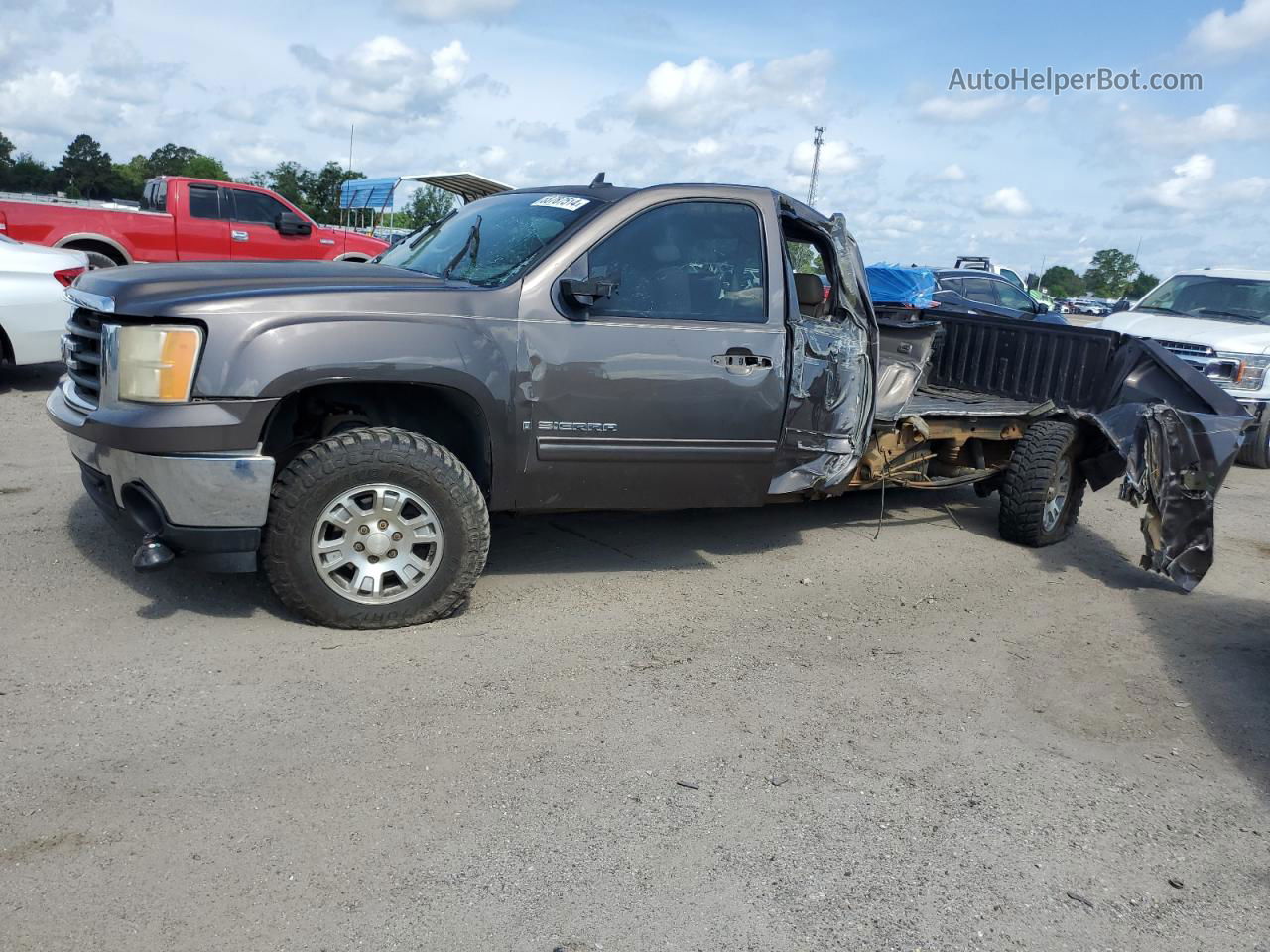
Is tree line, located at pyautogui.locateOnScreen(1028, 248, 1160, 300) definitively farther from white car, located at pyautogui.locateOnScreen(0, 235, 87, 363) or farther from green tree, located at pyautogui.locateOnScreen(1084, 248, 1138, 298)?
white car, located at pyautogui.locateOnScreen(0, 235, 87, 363)

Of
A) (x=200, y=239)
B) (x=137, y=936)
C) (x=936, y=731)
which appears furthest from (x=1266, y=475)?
(x=200, y=239)

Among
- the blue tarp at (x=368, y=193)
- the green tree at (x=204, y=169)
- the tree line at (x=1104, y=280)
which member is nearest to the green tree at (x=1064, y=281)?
the tree line at (x=1104, y=280)

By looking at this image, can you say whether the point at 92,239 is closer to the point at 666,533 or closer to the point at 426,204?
the point at 666,533

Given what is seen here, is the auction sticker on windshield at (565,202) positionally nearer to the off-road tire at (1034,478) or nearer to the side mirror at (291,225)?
the off-road tire at (1034,478)

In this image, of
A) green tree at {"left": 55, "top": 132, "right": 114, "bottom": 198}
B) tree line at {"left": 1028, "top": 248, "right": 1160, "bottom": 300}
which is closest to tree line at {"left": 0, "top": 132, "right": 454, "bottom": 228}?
green tree at {"left": 55, "top": 132, "right": 114, "bottom": 198}

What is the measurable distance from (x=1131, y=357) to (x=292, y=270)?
5251 mm

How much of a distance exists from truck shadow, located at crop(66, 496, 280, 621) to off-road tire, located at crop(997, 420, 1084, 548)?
4.39 metres

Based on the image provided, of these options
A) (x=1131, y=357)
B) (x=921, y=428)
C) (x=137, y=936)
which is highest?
(x=1131, y=357)

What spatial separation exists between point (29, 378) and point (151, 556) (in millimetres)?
7112

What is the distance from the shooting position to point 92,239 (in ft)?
41.3

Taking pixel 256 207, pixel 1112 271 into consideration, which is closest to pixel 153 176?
pixel 256 207

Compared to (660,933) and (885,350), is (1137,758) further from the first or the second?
(885,350)

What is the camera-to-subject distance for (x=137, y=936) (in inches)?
98.5

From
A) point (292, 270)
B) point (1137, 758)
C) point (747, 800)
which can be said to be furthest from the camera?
point (292, 270)
